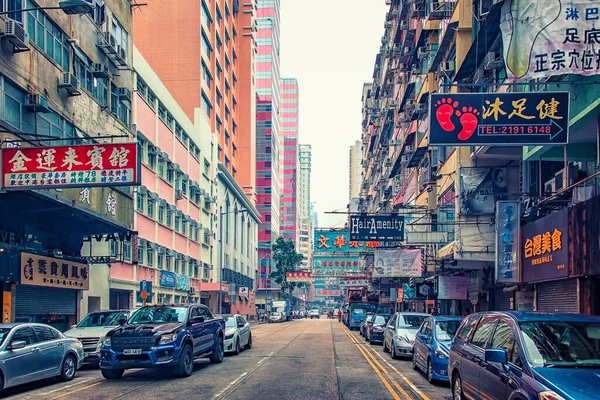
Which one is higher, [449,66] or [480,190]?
[449,66]

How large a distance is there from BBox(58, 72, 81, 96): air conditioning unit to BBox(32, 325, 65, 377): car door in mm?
11029

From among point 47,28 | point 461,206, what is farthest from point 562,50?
point 47,28

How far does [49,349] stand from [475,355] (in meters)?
10.0

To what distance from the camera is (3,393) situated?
14289 mm

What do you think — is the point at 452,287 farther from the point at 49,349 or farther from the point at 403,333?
the point at 49,349

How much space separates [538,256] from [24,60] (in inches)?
652

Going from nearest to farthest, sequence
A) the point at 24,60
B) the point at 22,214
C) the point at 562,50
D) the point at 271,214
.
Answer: the point at 562,50 < the point at 24,60 < the point at 22,214 < the point at 271,214

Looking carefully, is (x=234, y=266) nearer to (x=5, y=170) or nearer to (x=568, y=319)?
(x=5, y=170)

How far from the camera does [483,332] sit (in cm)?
1051

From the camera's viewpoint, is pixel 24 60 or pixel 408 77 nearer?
pixel 24 60

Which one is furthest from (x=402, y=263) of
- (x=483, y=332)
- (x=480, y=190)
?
(x=483, y=332)

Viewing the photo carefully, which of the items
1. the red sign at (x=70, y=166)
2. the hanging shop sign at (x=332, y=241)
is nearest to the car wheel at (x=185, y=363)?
the red sign at (x=70, y=166)

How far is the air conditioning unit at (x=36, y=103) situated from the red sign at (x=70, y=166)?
3.45 m

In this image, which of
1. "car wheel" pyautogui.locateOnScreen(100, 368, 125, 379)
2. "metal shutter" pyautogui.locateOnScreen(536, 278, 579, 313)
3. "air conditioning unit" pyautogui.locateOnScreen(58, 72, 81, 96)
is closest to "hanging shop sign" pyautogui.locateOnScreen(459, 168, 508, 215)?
"metal shutter" pyautogui.locateOnScreen(536, 278, 579, 313)
